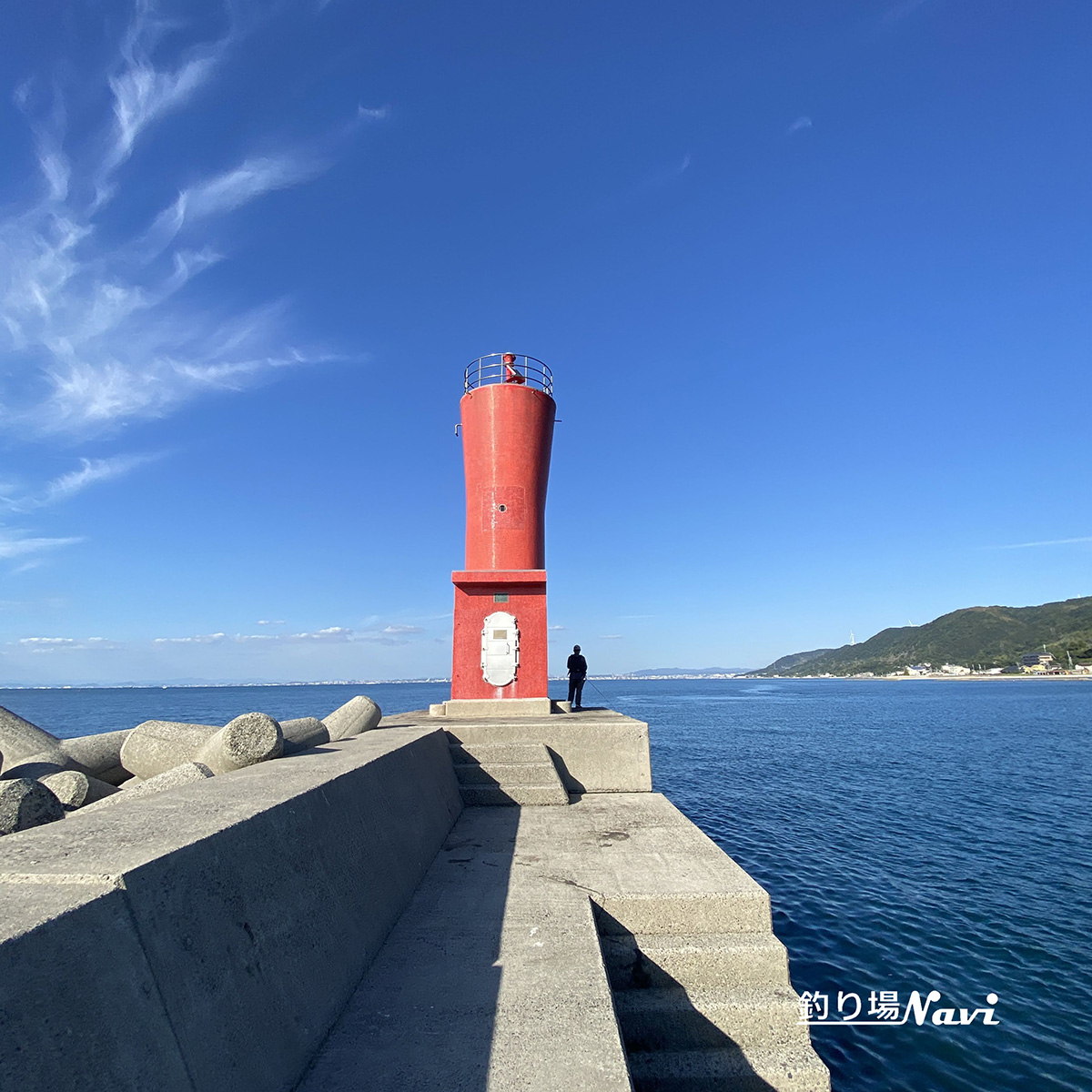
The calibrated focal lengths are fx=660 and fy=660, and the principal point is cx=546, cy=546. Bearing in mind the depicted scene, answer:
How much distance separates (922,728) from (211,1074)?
4851cm

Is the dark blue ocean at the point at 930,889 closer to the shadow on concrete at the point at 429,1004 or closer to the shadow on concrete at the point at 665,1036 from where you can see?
the shadow on concrete at the point at 665,1036

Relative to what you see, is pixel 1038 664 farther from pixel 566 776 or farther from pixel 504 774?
pixel 504 774

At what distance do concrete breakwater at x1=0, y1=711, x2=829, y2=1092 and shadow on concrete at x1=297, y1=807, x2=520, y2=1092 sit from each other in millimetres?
14

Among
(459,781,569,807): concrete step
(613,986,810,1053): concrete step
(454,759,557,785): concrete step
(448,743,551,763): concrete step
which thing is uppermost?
(448,743,551,763): concrete step

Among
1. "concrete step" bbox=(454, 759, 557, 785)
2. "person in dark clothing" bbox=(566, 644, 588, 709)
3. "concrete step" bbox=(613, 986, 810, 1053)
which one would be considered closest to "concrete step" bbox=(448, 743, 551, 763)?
"concrete step" bbox=(454, 759, 557, 785)

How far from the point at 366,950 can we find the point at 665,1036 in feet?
7.41

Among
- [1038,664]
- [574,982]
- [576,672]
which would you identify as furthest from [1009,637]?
[574,982]

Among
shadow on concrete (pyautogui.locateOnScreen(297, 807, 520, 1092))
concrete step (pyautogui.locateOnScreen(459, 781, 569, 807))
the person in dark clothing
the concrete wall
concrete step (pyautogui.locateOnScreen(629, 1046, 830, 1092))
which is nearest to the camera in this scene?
the concrete wall

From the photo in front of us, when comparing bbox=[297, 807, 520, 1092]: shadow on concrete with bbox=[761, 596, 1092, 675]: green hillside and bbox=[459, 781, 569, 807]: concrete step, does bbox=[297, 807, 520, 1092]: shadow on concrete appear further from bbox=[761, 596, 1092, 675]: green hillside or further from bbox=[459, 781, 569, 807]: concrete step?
bbox=[761, 596, 1092, 675]: green hillside

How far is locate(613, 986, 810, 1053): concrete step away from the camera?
179 inches

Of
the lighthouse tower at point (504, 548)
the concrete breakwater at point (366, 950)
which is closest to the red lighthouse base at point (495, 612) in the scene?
the lighthouse tower at point (504, 548)

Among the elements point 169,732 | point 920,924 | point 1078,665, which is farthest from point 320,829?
point 1078,665

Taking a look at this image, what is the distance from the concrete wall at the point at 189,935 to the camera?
1.84m

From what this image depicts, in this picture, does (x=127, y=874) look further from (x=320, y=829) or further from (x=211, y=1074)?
(x=320, y=829)
